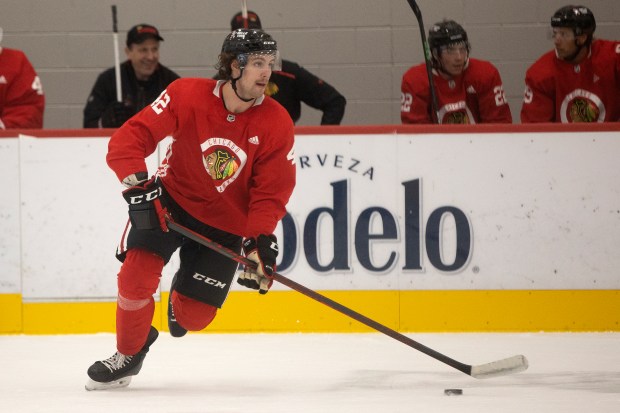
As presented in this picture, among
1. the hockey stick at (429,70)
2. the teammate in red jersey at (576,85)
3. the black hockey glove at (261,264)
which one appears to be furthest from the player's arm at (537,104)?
the black hockey glove at (261,264)

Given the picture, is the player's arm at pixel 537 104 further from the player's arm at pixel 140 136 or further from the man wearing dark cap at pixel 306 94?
the player's arm at pixel 140 136

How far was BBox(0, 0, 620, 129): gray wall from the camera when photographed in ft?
21.5

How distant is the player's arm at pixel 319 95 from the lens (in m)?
5.57

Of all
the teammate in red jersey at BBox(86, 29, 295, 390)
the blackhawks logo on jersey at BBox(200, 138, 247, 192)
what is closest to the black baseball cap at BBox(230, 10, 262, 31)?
the teammate in red jersey at BBox(86, 29, 295, 390)

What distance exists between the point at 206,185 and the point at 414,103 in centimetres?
185

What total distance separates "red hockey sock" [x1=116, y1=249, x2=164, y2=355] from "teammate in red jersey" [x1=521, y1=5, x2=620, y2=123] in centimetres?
233

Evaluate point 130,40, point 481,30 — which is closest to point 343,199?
point 130,40

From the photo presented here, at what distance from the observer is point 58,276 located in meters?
4.98

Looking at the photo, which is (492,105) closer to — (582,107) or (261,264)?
(582,107)

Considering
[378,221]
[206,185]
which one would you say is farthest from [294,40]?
[206,185]

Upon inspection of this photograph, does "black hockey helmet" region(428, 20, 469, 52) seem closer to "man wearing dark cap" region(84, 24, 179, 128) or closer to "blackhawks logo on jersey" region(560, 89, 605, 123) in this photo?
"blackhawks logo on jersey" region(560, 89, 605, 123)

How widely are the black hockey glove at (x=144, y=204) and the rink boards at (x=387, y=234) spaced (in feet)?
4.75

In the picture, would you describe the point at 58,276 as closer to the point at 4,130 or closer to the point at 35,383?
the point at 4,130

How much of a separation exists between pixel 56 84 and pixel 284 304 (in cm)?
241
